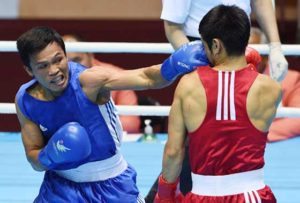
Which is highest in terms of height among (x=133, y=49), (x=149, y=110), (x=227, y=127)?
(x=227, y=127)

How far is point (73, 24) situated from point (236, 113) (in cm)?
331

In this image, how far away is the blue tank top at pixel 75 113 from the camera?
2676mm

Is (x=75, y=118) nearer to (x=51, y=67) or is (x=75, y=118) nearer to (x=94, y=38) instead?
(x=51, y=67)

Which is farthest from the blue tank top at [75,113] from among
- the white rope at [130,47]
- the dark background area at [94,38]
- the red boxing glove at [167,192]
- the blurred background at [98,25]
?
the dark background area at [94,38]

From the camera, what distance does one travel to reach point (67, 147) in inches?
101

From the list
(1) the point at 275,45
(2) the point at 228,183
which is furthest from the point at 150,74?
(1) the point at 275,45

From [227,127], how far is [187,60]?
0.23 metres

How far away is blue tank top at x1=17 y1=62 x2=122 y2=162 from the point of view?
2.68 meters

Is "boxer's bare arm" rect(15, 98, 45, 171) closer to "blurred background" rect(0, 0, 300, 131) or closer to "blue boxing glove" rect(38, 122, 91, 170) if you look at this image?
"blue boxing glove" rect(38, 122, 91, 170)

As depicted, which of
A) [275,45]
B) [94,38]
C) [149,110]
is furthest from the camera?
[94,38]

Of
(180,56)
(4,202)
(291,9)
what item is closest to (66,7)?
(291,9)

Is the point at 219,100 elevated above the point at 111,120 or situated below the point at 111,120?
above

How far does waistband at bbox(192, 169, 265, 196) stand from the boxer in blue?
1.09 ft

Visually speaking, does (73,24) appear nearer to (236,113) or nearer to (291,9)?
(291,9)
